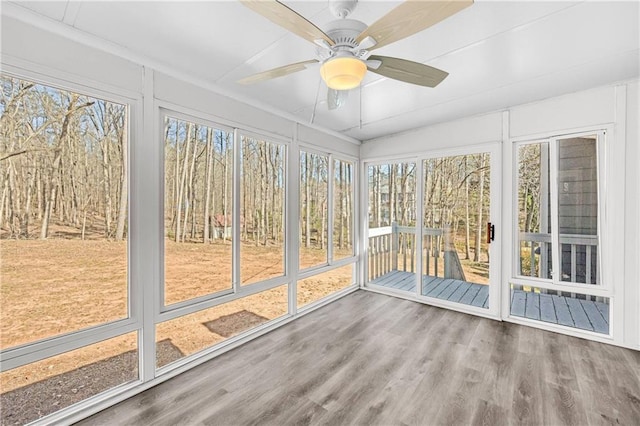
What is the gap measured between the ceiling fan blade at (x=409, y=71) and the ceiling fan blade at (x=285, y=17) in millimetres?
371

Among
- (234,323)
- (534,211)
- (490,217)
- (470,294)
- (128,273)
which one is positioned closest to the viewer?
(128,273)

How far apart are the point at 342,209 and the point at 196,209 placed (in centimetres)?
245

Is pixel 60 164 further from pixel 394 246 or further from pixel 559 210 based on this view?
pixel 559 210

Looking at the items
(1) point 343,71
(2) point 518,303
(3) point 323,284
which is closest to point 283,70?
(1) point 343,71

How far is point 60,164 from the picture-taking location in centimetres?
186

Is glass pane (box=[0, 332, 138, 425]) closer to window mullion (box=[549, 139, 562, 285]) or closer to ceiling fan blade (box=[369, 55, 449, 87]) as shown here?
ceiling fan blade (box=[369, 55, 449, 87])

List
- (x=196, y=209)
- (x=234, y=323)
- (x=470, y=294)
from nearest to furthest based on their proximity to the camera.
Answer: (x=196, y=209) → (x=234, y=323) → (x=470, y=294)

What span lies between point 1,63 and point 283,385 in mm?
2754

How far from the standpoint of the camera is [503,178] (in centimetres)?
342

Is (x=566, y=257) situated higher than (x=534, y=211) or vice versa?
(x=534, y=211)

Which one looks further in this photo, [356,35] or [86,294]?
[86,294]

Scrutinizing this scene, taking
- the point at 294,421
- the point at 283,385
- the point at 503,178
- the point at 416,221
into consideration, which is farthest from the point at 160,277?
the point at 503,178

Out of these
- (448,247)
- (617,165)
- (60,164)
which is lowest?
(448,247)

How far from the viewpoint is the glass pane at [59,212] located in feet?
5.58
